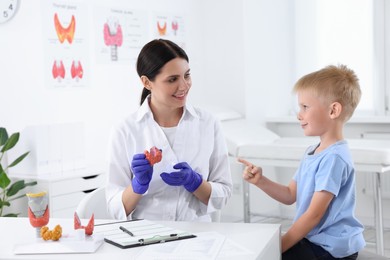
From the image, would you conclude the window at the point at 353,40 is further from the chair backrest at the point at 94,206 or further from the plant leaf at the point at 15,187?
the chair backrest at the point at 94,206

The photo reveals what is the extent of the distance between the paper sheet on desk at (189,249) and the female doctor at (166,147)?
53 cm

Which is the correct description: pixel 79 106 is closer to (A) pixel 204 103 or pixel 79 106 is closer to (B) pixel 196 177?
(A) pixel 204 103

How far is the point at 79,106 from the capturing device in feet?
13.2

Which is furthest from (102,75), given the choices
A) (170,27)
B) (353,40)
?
(353,40)

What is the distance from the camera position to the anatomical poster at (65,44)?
380cm

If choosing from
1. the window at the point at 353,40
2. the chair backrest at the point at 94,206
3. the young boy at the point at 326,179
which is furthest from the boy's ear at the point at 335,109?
the window at the point at 353,40

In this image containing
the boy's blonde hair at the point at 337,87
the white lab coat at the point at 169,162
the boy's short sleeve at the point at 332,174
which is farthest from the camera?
the white lab coat at the point at 169,162

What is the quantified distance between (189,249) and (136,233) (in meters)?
0.22

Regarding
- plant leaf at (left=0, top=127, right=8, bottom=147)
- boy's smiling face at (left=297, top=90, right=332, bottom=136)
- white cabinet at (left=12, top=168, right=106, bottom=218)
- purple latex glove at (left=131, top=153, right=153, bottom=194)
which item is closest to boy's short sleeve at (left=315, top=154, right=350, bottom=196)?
boy's smiling face at (left=297, top=90, right=332, bottom=136)

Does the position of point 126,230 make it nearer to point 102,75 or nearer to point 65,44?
point 65,44

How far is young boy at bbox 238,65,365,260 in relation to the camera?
1.91 metres

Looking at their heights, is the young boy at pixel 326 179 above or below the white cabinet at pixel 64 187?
above

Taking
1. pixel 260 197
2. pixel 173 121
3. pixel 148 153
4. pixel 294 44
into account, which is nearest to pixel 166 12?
pixel 294 44

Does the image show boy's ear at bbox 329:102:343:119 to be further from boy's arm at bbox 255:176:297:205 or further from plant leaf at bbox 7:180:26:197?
plant leaf at bbox 7:180:26:197
